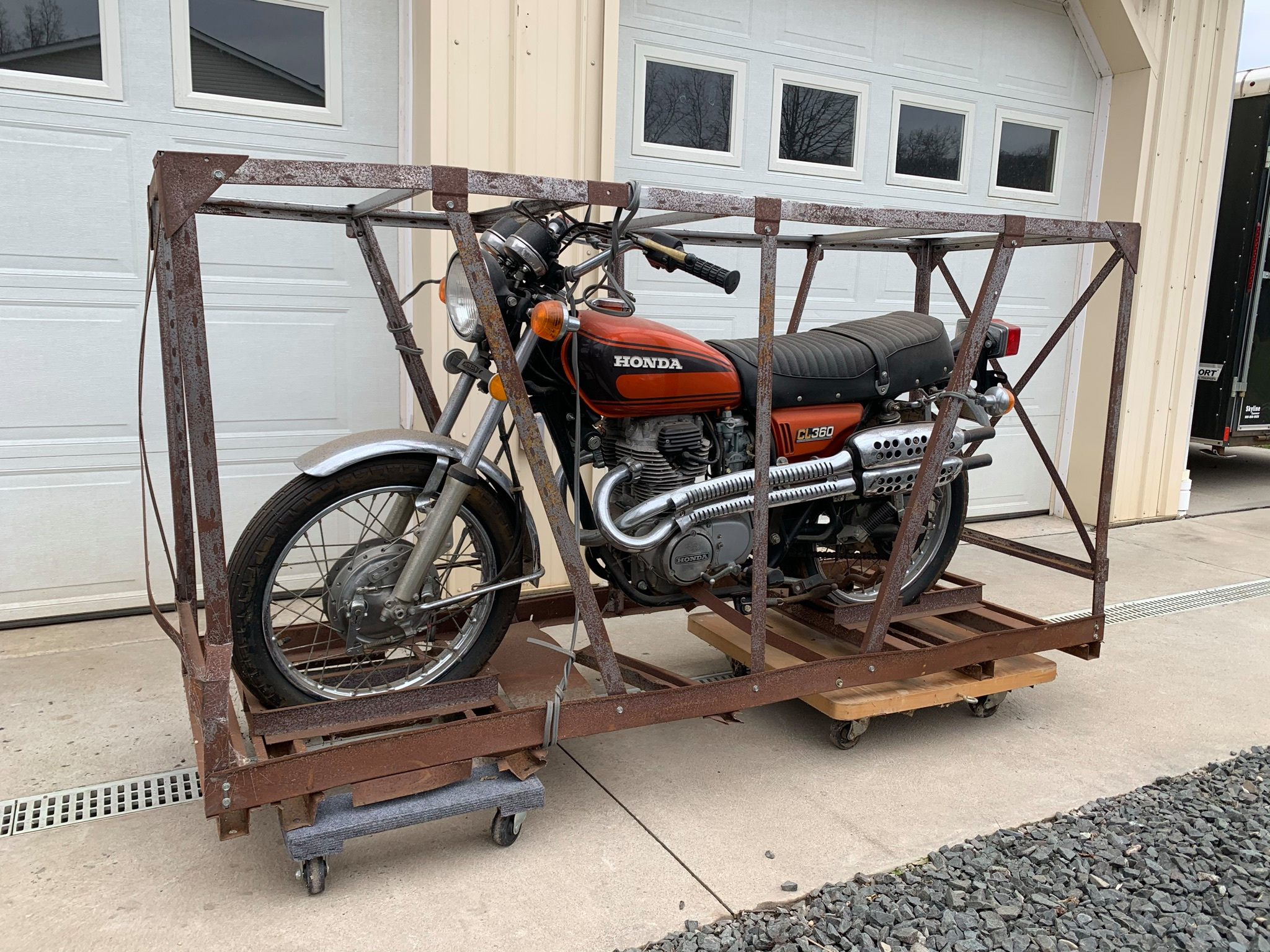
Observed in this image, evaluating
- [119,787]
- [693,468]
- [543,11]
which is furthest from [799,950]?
[543,11]

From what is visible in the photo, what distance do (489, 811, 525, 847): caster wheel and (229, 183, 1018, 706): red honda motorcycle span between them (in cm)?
44

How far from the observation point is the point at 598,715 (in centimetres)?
246

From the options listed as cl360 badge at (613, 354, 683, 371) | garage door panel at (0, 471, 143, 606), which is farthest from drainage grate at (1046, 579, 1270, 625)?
garage door panel at (0, 471, 143, 606)

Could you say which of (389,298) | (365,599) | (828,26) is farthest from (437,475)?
(828,26)

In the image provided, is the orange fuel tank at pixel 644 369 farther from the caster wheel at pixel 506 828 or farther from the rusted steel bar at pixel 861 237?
the caster wheel at pixel 506 828

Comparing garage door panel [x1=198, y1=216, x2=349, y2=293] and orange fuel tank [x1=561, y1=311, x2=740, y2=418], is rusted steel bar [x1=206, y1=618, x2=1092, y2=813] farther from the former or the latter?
garage door panel [x1=198, y1=216, x2=349, y2=293]

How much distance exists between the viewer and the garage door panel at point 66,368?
354cm

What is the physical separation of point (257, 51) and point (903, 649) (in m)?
3.27

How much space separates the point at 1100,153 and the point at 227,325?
5.12 meters

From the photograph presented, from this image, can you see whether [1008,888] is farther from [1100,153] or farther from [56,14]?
[1100,153]

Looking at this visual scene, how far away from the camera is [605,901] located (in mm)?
2184

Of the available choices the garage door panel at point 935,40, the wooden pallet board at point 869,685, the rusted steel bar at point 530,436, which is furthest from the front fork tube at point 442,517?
the garage door panel at point 935,40

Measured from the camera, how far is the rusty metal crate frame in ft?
6.48

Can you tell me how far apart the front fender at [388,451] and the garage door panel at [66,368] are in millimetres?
1756
